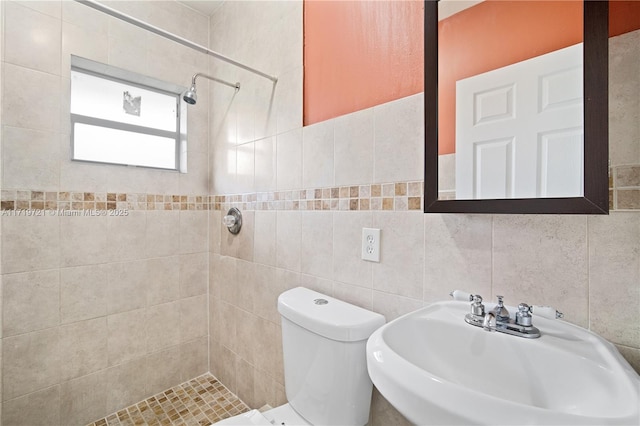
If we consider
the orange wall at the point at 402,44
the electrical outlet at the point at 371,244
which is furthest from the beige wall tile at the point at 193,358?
the orange wall at the point at 402,44

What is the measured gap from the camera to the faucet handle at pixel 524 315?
708mm

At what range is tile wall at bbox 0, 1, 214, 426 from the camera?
4.65 feet

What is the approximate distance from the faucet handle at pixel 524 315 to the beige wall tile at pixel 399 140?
46 centimetres

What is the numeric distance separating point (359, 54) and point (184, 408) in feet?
6.81

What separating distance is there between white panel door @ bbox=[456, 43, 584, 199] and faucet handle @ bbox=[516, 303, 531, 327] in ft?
0.90

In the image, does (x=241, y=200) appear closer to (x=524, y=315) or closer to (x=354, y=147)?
(x=354, y=147)

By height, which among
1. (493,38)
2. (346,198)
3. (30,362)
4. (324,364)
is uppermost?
(493,38)

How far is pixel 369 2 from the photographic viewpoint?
1128 millimetres

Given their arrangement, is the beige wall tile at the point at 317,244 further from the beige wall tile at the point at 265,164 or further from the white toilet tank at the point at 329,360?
the beige wall tile at the point at 265,164

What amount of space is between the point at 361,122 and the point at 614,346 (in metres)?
0.95

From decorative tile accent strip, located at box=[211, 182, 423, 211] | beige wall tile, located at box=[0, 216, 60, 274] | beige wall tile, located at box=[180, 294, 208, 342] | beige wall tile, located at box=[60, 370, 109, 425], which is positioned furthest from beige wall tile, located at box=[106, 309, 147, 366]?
decorative tile accent strip, located at box=[211, 182, 423, 211]

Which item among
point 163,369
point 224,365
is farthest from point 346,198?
point 163,369

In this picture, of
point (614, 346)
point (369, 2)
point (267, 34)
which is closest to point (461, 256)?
point (614, 346)

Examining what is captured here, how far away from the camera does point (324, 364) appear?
39.1 inches
